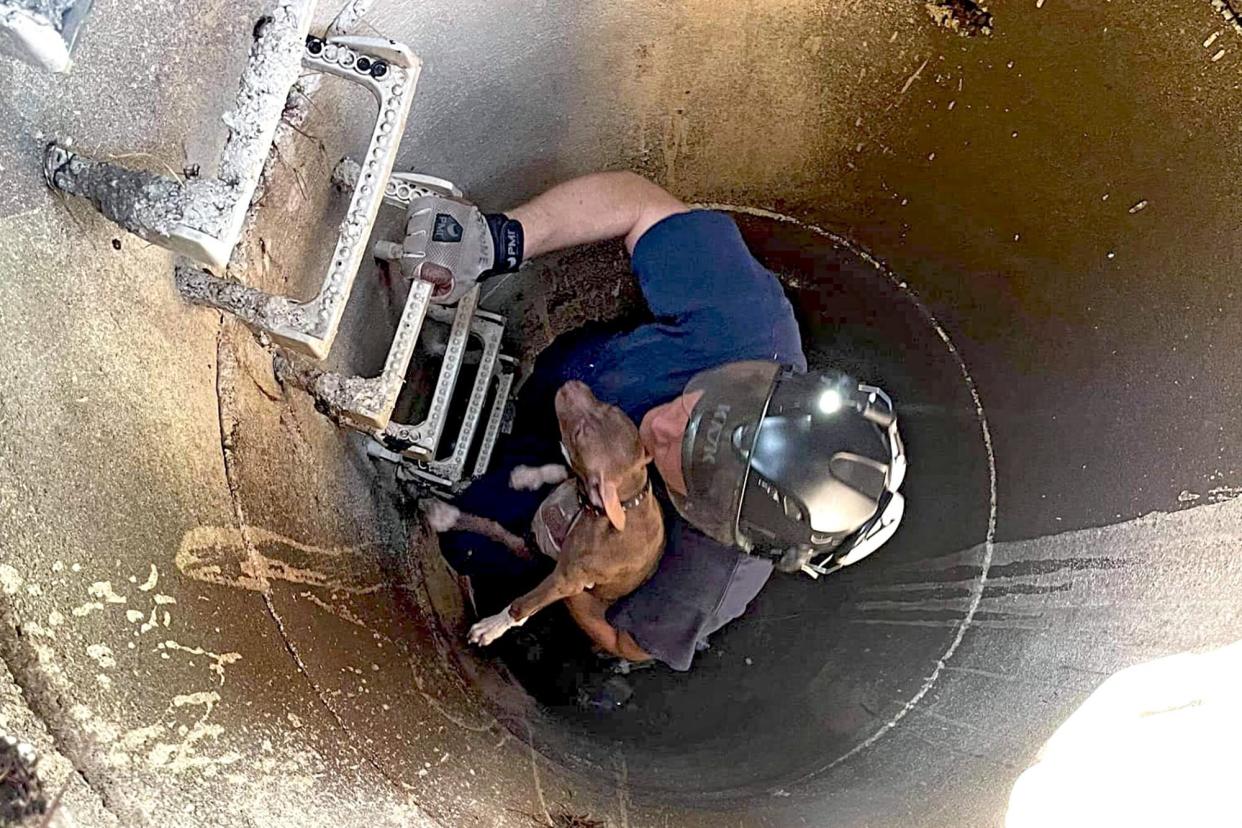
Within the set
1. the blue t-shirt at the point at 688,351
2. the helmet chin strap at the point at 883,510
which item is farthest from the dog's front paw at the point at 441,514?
the helmet chin strap at the point at 883,510

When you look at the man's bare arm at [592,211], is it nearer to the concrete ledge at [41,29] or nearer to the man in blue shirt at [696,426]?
the man in blue shirt at [696,426]

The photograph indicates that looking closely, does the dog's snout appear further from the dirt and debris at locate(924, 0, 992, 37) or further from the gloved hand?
the dirt and debris at locate(924, 0, 992, 37)

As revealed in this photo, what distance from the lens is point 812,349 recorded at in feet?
7.61

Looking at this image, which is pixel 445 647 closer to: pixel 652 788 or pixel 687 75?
pixel 652 788

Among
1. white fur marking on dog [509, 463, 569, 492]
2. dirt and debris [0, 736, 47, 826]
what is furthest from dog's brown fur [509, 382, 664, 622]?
dirt and debris [0, 736, 47, 826]

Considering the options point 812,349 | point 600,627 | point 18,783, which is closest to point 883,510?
point 600,627

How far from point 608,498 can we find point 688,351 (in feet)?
1.23

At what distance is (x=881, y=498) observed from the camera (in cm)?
159

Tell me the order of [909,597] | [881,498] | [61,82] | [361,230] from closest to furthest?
[61,82]
[361,230]
[881,498]
[909,597]

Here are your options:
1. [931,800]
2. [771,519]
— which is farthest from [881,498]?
[931,800]

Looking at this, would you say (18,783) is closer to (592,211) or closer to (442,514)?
(442,514)

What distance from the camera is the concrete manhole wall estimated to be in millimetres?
1047

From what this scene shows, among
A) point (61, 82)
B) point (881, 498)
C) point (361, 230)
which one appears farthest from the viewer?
point (881, 498)

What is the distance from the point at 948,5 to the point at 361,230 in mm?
1194
